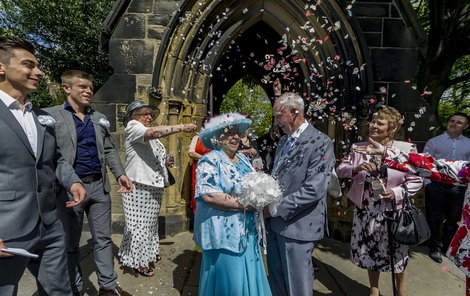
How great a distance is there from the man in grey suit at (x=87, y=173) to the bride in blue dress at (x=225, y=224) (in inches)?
44.9

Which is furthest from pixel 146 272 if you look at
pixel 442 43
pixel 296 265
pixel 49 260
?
pixel 442 43

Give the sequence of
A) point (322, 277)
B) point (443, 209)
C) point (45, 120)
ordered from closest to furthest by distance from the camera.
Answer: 1. point (45, 120)
2. point (322, 277)
3. point (443, 209)

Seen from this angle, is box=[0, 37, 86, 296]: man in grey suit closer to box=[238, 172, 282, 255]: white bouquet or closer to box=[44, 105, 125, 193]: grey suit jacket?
box=[44, 105, 125, 193]: grey suit jacket

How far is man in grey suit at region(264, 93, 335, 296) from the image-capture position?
7.86 ft

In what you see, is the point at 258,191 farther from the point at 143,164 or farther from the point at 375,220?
the point at 143,164

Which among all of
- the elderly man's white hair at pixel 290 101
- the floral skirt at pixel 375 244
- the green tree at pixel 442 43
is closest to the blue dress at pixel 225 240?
the elderly man's white hair at pixel 290 101

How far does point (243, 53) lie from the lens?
383 inches

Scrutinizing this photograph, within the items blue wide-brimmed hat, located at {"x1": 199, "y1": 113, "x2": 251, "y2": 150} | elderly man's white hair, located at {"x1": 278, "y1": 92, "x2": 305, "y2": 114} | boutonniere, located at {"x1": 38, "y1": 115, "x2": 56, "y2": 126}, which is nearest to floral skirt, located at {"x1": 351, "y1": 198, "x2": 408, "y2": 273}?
elderly man's white hair, located at {"x1": 278, "y1": 92, "x2": 305, "y2": 114}

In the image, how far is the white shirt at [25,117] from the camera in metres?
1.96

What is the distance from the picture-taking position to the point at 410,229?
258cm

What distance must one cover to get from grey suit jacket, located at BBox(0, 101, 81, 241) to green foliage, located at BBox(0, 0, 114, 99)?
12.4m

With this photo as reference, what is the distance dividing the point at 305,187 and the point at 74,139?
212 centimetres

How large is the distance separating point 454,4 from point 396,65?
5.13 metres

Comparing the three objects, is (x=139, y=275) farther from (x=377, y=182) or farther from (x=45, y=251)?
(x=377, y=182)
